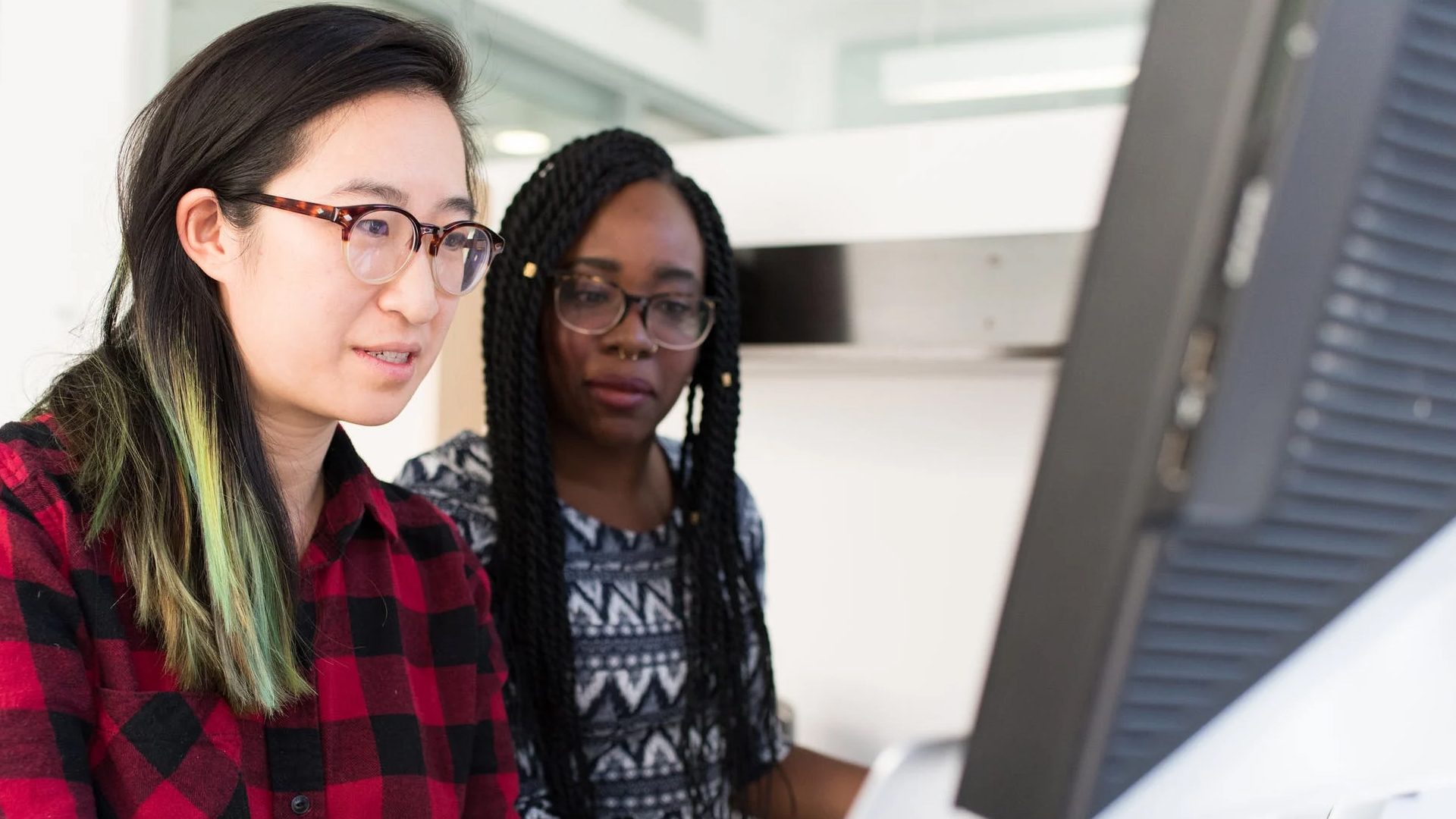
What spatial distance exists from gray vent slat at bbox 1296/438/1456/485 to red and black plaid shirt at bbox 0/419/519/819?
717mm

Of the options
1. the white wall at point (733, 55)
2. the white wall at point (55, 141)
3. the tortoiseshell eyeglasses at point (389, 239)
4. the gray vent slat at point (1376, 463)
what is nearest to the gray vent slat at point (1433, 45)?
the gray vent slat at point (1376, 463)

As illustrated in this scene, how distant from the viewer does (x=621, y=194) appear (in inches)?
54.4

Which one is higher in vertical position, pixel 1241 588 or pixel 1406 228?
pixel 1406 228

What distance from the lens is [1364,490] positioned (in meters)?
0.37

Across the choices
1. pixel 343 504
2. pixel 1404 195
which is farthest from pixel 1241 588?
pixel 343 504

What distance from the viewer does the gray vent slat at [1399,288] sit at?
1.10 feet

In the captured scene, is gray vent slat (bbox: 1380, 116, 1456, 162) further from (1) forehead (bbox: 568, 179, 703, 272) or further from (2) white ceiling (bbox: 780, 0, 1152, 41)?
(2) white ceiling (bbox: 780, 0, 1152, 41)

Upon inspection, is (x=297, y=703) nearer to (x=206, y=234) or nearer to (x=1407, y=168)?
(x=206, y=234)

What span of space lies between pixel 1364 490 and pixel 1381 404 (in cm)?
3

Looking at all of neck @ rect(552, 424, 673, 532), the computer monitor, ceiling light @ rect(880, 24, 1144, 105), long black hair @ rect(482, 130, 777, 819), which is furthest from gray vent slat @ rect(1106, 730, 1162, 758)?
ceiling light @ rect(880, 24, 1144, 105)

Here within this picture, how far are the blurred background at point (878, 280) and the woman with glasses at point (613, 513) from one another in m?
0.15

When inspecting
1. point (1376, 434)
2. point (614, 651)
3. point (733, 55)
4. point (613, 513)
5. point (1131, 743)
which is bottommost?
point (614, 651)

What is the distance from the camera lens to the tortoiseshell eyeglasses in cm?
87

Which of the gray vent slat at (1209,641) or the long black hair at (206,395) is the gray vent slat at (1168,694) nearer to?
the gray vent slat at (1209,641)
